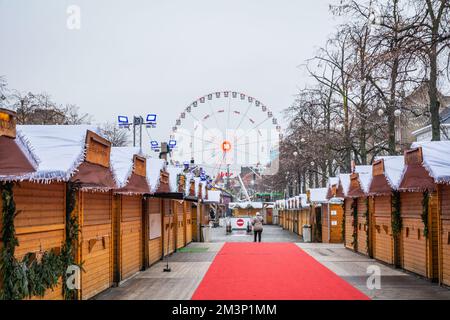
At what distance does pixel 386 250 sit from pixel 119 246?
10.1 m

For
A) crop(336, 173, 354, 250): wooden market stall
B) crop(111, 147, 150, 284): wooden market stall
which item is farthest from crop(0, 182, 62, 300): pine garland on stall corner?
crop(336, 173, 354, 250): wooden market stall

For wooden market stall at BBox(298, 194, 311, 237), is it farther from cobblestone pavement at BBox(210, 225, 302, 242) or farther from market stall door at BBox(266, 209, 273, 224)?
market stall door at BBox(266, 209, 273, 224)

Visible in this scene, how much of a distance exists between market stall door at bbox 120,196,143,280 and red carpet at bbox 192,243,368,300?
225cm

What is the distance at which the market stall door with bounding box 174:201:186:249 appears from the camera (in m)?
28.9

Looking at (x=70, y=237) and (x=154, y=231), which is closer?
(x=70, y=237)

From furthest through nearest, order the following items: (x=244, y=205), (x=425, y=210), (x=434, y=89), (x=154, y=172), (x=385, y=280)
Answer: (x=244, y=205), (x=154, y=172), (x=434, y=89), (x=385, y=280), (x=425, y=210)

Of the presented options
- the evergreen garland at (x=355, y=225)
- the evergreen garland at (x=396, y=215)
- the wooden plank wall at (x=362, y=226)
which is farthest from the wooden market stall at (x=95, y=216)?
the evergreen garland at (x=355, y=225)

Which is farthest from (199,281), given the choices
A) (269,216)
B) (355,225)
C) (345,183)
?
(269,216)

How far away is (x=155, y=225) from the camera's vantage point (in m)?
21.6

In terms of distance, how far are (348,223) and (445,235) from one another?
15.0 m

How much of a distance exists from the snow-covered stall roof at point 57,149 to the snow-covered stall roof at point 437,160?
760 centimetres

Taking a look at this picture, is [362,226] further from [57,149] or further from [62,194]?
[57,149]

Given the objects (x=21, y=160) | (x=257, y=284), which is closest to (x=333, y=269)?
(x=257, y=284)

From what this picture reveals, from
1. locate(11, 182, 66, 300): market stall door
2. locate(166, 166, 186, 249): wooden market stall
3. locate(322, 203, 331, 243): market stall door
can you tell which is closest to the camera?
locate(11, 182, 66, 300): market stall door
